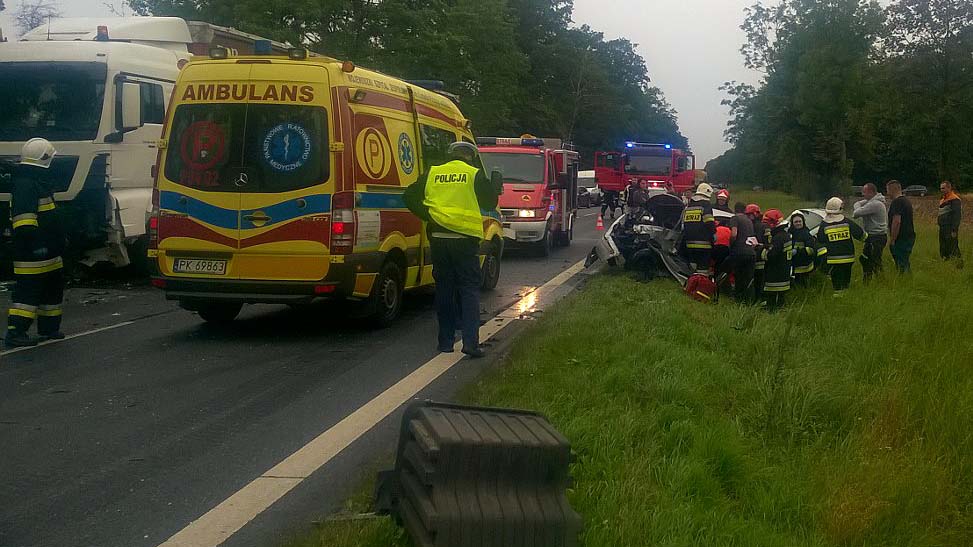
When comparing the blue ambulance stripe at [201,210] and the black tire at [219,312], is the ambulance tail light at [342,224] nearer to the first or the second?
the blue ambulance stripe at [201,210]

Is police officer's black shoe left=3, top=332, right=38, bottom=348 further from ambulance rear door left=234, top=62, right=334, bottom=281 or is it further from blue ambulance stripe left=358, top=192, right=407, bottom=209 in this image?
blue ambulance stripe left=358, top=192, right=407, bottom=209

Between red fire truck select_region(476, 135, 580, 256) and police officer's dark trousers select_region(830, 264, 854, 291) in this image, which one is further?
red fire truck select_region(476, 135, 580, 256)

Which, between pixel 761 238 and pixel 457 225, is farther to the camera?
pixel 761 238

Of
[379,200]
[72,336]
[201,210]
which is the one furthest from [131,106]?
[379,200]

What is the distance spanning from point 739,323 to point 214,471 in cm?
621

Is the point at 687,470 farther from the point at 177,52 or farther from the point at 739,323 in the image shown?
the point at 177,52

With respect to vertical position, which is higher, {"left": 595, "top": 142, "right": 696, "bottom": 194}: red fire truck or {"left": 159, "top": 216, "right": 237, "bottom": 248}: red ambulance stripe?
{"left": 595, "top": 142, "right": 696, "bottom": 194}: red fire truck

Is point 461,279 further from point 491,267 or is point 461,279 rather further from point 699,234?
point 699,234

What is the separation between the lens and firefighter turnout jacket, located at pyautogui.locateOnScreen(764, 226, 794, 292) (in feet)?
38.4

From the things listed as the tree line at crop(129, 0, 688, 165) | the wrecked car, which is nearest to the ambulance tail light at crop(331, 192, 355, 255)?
the wrecked car

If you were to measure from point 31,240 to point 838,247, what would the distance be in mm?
9286

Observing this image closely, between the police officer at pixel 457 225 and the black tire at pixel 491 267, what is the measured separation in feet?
13.9

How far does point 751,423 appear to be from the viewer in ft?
20.7

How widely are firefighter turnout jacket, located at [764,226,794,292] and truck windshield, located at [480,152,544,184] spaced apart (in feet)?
25.8
